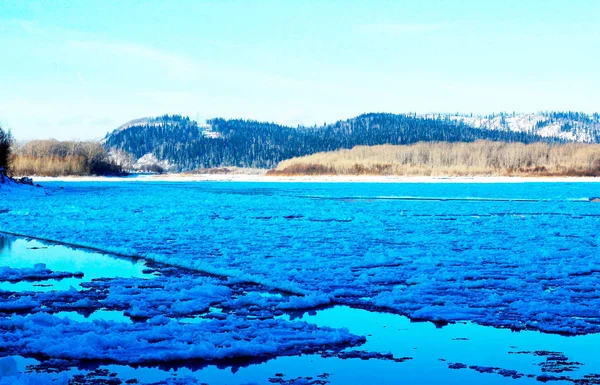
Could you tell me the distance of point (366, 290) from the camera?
10805 millimetres

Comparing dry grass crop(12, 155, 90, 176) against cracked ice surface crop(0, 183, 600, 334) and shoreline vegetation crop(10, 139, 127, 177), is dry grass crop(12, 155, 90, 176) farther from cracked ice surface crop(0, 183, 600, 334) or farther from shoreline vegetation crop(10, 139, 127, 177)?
cracked ice surface crop(0, 183, 600, 334)

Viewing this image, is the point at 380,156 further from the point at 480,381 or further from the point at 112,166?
the point at 480,381

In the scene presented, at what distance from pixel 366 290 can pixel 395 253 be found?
4.31 meters

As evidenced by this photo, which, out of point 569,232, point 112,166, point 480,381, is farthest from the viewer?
point 112,166

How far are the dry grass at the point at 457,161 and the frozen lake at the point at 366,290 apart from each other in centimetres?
10761

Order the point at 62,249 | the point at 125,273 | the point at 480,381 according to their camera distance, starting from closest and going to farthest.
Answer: the point at 480,381 < the point at 125,273 < the point at 62,249

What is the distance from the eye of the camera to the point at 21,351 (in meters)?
7.14

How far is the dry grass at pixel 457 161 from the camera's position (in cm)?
12700

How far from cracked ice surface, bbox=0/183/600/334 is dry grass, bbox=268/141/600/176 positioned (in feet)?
335

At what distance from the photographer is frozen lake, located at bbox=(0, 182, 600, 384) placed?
6797 millimetres

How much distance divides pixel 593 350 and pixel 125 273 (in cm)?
809

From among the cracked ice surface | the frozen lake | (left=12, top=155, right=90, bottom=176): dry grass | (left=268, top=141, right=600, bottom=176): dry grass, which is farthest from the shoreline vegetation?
the frozen lake

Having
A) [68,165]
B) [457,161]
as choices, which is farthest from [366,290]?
[457,161]

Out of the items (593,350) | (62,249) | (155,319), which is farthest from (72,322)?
(62,249)
